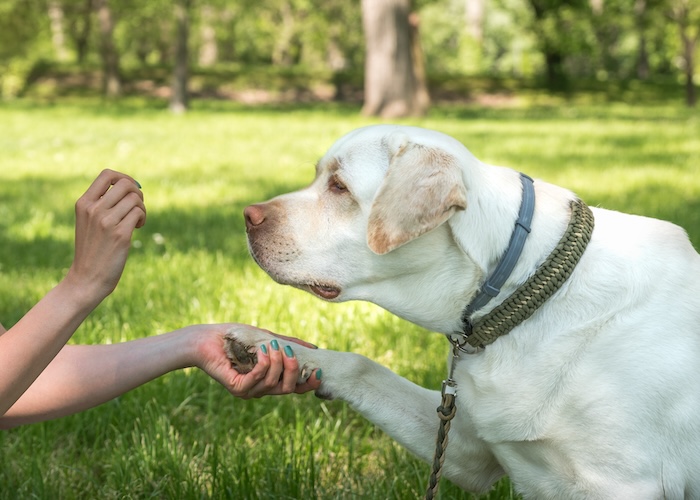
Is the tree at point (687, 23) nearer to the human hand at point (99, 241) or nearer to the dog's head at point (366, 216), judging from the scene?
the dog's head at point (366, 216)

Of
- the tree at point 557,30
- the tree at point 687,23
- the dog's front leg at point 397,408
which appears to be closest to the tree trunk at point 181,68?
the tree at point 687,23

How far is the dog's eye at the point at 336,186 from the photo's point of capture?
2.64 metres

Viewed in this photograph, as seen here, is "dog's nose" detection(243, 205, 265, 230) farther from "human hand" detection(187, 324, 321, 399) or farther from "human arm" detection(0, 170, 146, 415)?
"human arm" detection(0, 170, 146, 415)

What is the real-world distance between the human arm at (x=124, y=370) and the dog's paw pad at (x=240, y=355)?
0.7 inches

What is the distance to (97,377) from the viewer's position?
108 inches

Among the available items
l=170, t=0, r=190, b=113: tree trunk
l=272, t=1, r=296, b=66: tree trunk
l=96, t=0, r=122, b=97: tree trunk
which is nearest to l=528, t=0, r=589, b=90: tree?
l=170, t=0, r=190, b=113: tree trunk

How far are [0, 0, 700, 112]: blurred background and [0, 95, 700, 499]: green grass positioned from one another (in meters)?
9.65

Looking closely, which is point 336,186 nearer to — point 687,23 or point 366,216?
point 366,216

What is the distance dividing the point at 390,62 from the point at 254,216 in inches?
751

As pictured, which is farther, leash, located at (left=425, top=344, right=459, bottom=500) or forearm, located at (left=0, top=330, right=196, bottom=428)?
forearm, located at (left=0, top=330, right=196, bottom=428)

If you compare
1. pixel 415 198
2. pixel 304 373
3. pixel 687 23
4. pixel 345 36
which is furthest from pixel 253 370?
pixel 345 36

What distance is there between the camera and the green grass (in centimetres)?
291

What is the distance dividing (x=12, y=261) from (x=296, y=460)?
3.57 meters

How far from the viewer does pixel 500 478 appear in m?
A: 2.93
